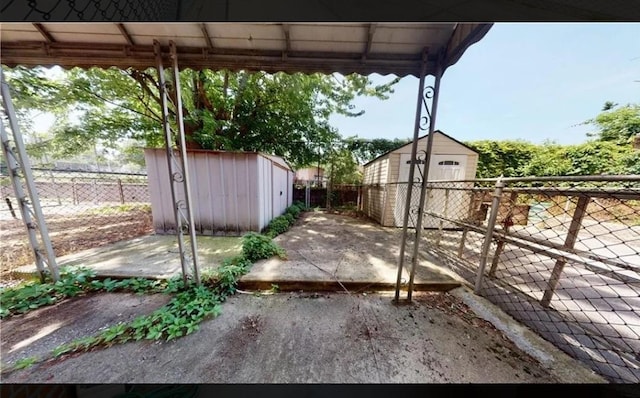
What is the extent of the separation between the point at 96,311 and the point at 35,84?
220 inches

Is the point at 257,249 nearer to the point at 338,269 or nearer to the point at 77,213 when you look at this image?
the point at 338,269

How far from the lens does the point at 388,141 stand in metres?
11.2

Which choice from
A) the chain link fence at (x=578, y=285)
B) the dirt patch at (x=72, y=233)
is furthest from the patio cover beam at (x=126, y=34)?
the chain link fence at (x=578, y=285)

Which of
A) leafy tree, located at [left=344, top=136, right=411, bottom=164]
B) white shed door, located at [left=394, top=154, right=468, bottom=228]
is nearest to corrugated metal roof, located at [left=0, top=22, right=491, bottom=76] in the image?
white shed door, located at [left=394, top=154, right=468, bottom=228]

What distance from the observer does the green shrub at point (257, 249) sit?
2973mm

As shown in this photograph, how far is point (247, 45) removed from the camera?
6.04ft

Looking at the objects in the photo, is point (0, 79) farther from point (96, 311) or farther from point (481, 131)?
point (481, 131)

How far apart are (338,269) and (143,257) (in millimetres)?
2906

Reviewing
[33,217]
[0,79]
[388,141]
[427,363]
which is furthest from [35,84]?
[388,141]

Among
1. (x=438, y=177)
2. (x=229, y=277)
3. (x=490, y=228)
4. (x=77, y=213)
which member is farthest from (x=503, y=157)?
(x=77, y=213)

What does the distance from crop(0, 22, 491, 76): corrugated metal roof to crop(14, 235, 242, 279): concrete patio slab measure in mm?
2266

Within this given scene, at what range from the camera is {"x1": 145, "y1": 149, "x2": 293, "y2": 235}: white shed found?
414cm

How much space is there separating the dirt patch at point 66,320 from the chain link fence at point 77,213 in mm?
1288
